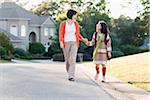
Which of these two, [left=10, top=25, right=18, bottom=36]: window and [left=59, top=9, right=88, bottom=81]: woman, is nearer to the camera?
[left=59, top=9, right=88, bottom=81]: woman

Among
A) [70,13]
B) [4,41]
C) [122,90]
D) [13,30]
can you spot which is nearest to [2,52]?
[4,41]

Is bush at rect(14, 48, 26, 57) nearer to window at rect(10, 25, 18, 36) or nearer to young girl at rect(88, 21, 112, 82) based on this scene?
window at rect(10, 25, 18, 36)

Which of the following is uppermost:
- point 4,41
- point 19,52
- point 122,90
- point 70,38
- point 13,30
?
point 13,30

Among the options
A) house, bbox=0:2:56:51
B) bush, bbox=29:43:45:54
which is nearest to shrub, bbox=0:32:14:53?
house, bbox=0:2:56:51

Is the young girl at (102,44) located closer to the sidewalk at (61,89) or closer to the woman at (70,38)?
the sidewalk at (61,89)

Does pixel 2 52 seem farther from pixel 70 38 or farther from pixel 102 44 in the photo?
pixel 70 38

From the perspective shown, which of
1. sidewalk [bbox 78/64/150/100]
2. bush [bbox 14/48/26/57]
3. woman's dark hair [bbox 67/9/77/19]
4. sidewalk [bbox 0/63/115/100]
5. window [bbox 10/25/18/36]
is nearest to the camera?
sidewalk [bbox 0/63/115/100]

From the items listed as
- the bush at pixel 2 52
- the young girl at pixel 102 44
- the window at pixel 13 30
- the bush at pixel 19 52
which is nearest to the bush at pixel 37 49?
the window at pixel 13 30

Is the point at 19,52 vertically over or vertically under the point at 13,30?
under

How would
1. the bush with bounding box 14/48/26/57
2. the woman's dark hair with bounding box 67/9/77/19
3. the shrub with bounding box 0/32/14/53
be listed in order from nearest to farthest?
the woman's dark hair with bounding box 67/9/77/19 < the shrub with bounding box 0/32/14/53 < the bush with bounding box 14/48/26/57

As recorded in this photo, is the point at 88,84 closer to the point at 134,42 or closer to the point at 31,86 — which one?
the point at 31,86

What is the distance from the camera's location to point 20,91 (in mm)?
10227

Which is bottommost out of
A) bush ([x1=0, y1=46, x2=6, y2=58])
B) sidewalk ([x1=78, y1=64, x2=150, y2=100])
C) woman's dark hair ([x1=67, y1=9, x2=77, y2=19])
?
sidewalk ([x1=78, y1=64, x2=150, y2=100])

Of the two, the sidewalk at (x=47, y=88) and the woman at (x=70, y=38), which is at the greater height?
the woman at (x=70, y=38)
